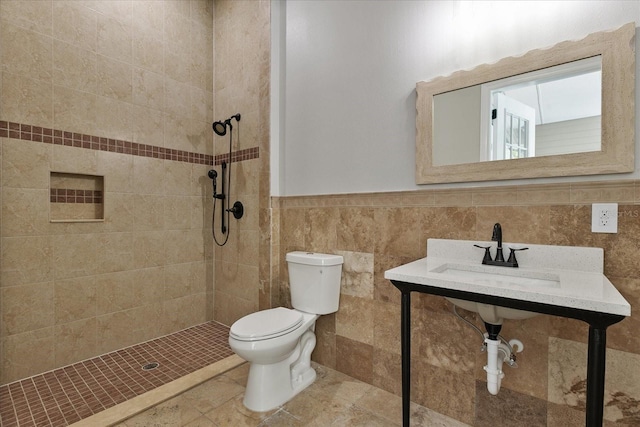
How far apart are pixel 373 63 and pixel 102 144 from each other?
197cm

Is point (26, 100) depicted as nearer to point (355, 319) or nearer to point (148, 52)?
point (148, 52)

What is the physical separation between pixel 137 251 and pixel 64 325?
0.65 meters

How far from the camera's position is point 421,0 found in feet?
5.74

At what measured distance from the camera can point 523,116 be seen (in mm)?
1466

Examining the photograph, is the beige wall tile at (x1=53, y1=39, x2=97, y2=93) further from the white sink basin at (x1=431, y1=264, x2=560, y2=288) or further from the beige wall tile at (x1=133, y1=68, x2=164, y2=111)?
the white sink basin at (x1=431, y1=264, x2=560, y2=288)

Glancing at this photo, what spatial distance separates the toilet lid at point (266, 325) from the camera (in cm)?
165

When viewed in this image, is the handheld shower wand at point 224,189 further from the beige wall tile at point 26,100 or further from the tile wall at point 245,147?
the beige wall tile at point 26,100

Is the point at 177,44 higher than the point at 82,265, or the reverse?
the point at 177,44

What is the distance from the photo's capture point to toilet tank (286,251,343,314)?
200 cm

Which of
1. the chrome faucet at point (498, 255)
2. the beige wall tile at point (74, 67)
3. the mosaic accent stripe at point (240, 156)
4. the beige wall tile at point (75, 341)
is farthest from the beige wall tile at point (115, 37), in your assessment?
the chrome faucet at point (498, 255)

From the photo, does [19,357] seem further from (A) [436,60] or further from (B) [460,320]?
(A) [436,60]

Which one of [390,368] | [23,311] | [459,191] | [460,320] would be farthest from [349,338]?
[23,311]

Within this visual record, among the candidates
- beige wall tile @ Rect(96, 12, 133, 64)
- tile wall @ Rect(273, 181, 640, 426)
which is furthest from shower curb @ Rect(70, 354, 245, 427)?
beige wall tile @ Rect(96, 12, 133, 64)

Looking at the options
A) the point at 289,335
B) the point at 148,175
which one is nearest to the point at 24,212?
the point at 148,175
